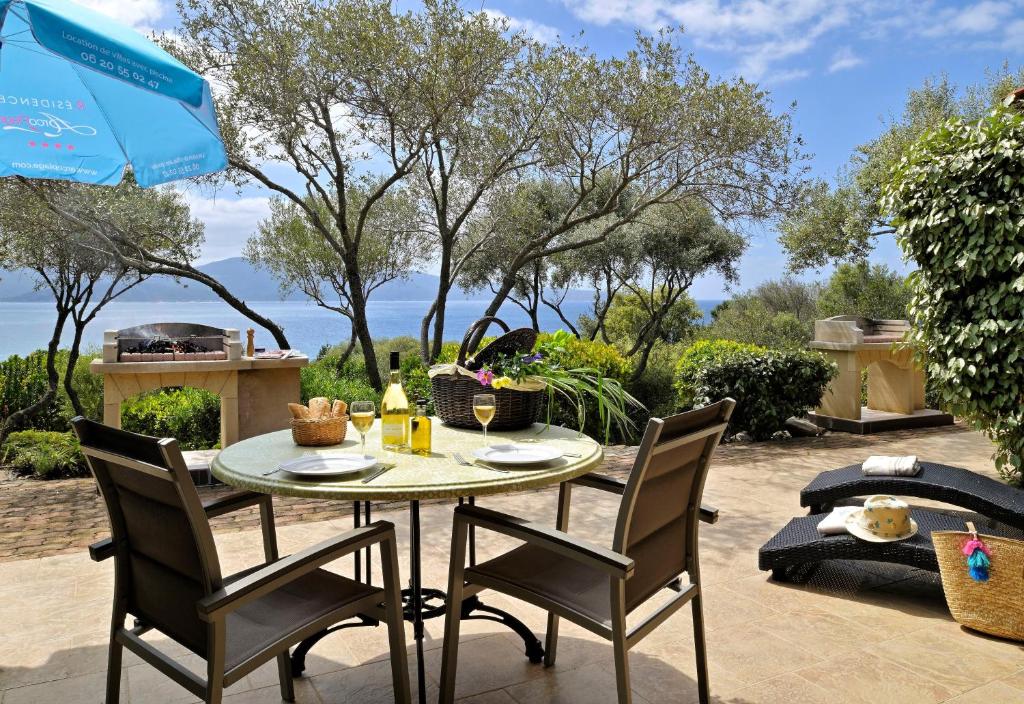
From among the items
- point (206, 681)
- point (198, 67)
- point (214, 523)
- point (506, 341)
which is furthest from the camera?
point (198, 67)

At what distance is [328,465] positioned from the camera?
2117mm

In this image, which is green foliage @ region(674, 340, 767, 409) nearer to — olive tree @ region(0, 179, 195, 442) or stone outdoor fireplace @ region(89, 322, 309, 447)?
stone outdoor fireplace @ region(89, 322, 309, 447)

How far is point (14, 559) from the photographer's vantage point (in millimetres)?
3797

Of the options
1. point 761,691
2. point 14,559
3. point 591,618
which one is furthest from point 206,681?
point 14,559

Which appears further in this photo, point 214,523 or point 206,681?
point 214,523

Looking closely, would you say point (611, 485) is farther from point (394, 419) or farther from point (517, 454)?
point (394, 419)

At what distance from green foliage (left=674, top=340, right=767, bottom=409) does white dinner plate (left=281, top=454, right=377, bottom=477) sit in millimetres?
5694

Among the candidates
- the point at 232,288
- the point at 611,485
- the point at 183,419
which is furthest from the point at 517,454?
the point at 232,288

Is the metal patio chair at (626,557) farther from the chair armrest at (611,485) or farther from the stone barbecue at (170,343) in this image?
the stone barbecue at (170,343)

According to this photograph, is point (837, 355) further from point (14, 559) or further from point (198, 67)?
point (198, 67)

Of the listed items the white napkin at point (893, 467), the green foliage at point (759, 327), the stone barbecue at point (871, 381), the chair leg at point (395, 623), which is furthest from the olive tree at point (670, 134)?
the chair leg at point (395, 623)

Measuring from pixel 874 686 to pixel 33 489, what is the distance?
6.27 meters

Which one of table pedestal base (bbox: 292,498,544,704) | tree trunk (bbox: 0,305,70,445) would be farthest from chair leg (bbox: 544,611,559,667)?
tree trunk (bbox: 0,305,70,445)

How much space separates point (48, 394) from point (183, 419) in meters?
3.06
